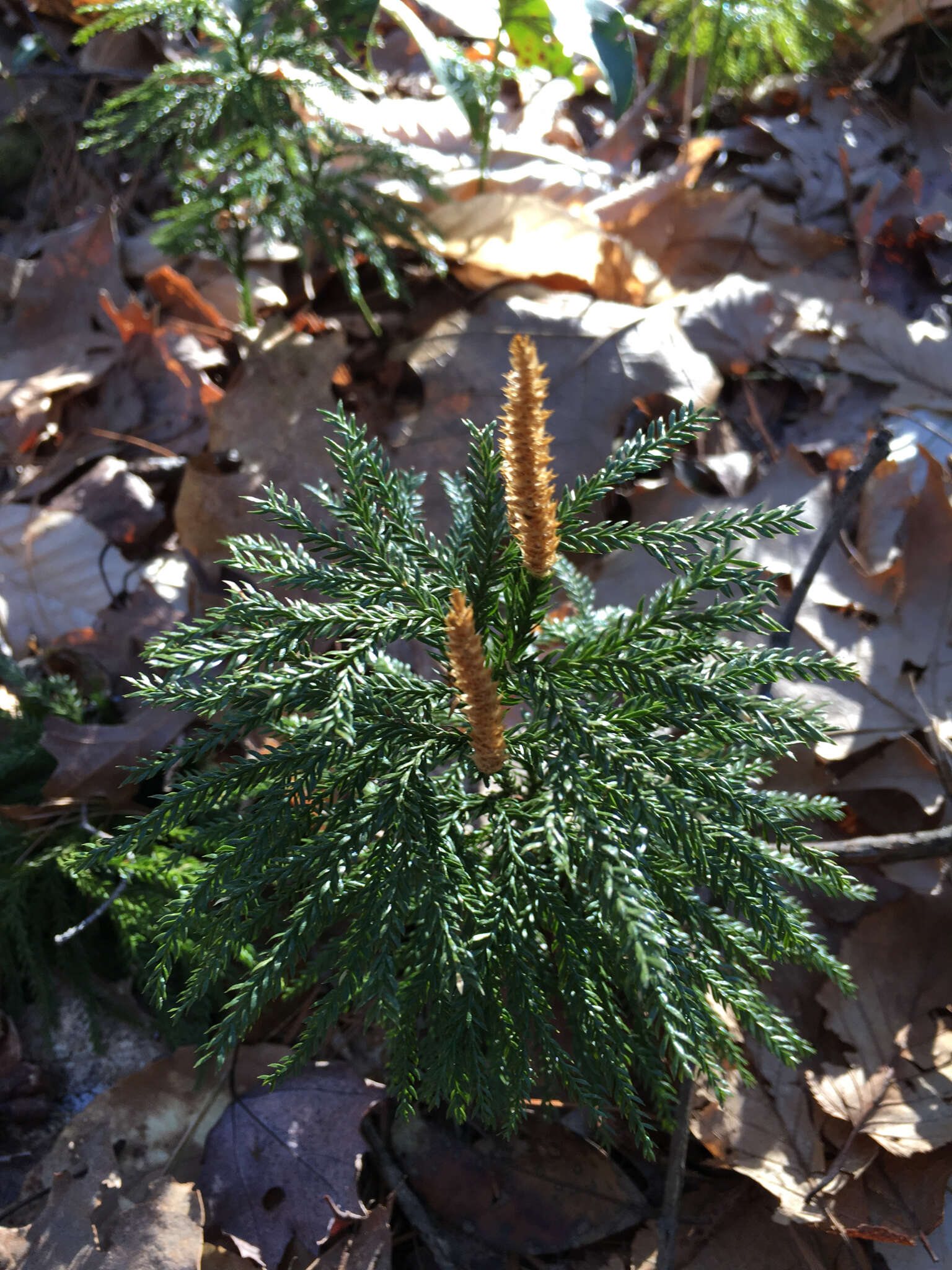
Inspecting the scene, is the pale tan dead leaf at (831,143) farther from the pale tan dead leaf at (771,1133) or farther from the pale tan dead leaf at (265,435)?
the pale tan dead leaf at (771,1133)

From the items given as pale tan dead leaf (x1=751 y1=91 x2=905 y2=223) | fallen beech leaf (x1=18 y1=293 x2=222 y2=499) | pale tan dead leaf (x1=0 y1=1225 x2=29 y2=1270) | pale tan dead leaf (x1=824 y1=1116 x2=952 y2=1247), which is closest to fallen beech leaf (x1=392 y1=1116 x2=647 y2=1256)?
pale tan dead leaf (x1=824 y1=1116 x2=952 y2=1247)

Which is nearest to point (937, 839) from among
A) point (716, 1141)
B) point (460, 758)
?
point (716, 1141)

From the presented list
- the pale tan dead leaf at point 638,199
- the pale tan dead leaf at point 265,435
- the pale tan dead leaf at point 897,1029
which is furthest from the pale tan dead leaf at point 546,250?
the pale tan dead leaf at point 897,1029

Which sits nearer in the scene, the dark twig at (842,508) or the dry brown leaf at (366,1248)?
the dry brown leaf at (366,1248)

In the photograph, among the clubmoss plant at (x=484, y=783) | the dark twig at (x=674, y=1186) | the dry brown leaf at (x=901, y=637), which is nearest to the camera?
the clubmoss plant at (x=484, y=783)

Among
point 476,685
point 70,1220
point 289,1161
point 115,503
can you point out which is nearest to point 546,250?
point 115,503

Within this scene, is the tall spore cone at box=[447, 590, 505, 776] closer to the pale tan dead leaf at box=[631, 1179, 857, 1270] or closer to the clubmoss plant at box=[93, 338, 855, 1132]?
the clubmoss plant at box=[93, 338, 855, 1132]
